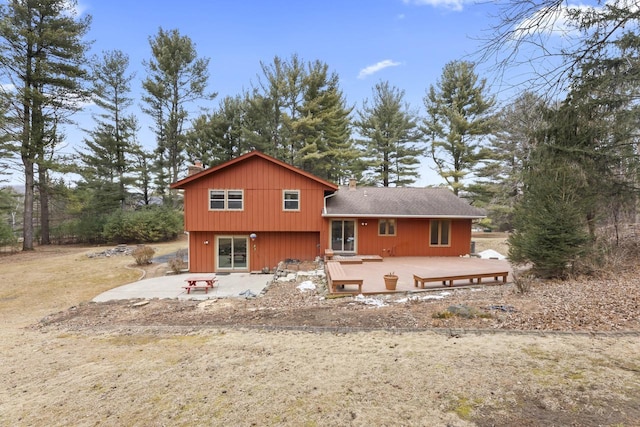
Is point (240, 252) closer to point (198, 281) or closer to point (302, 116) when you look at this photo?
point (198, 281)

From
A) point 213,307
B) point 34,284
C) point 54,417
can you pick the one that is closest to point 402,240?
point 213,307

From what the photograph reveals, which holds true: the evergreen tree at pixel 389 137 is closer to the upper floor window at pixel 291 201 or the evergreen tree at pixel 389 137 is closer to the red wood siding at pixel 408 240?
the red wood siding at pixel 408 240

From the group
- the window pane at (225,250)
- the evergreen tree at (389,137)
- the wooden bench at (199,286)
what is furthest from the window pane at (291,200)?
the evergreen tree at (389,137)

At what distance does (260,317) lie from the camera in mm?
6812

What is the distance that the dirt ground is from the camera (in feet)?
10.0

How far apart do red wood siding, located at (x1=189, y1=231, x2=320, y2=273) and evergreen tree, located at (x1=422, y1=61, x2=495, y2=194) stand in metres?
16.0

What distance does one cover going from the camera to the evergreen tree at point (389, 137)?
27.1 meters

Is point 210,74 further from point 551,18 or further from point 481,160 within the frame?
point 551,18

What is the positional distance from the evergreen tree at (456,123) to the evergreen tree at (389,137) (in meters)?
1.73

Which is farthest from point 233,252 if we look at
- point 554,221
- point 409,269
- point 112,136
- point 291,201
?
point 112,136

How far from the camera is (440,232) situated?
51.9ft

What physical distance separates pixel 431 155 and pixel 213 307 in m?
24.3

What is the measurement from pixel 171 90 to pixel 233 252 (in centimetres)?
2125

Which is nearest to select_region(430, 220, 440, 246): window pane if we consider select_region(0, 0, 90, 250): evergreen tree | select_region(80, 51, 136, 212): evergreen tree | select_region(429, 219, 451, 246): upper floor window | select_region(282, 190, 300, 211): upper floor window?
select_region(429, 219, 451, 246): upper floor window
